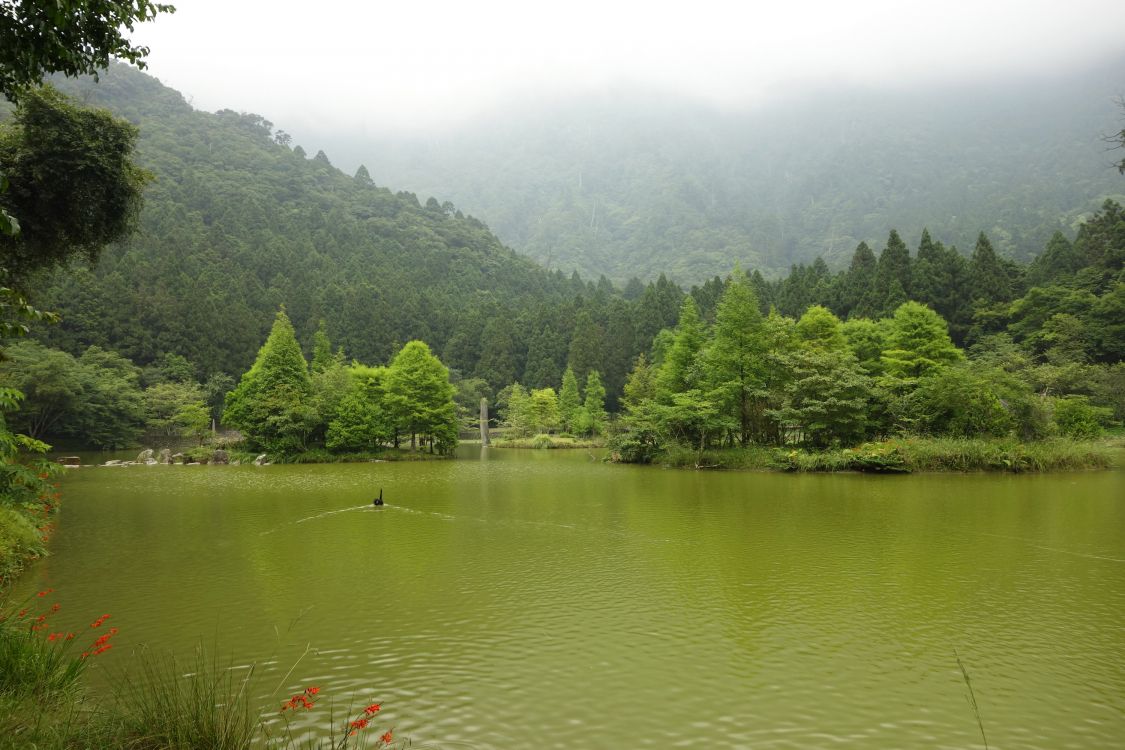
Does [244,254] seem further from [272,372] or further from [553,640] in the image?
[553,640]

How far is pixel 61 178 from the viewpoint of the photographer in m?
11.1

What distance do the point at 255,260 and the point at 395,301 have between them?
61.1 feet

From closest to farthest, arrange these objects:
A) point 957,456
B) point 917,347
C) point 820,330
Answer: point 957,456 → point 917,347 → point 820,330

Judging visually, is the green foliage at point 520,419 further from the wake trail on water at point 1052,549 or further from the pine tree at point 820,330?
the wake trail on water at point 1052,549

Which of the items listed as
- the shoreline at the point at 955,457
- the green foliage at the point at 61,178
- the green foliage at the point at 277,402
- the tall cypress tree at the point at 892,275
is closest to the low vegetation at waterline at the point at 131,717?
the green foliage at the point at 61,178

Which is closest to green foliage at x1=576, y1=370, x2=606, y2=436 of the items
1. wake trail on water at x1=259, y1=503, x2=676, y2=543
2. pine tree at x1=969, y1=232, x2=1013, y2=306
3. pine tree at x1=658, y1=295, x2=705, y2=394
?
pine tree at x1=658, y1=295, x2=705, y2=394

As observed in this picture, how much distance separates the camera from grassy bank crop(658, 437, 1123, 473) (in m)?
21.3

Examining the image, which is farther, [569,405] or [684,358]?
[569,405]

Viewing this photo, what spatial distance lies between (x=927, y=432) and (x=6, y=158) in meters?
28.0

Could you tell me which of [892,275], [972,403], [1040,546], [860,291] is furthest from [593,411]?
[1040,546]

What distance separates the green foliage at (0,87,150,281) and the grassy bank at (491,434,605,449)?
111 ft

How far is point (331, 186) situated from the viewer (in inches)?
4508

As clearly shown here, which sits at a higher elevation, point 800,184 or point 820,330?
point 800,184

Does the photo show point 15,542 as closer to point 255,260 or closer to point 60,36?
point 60,36
